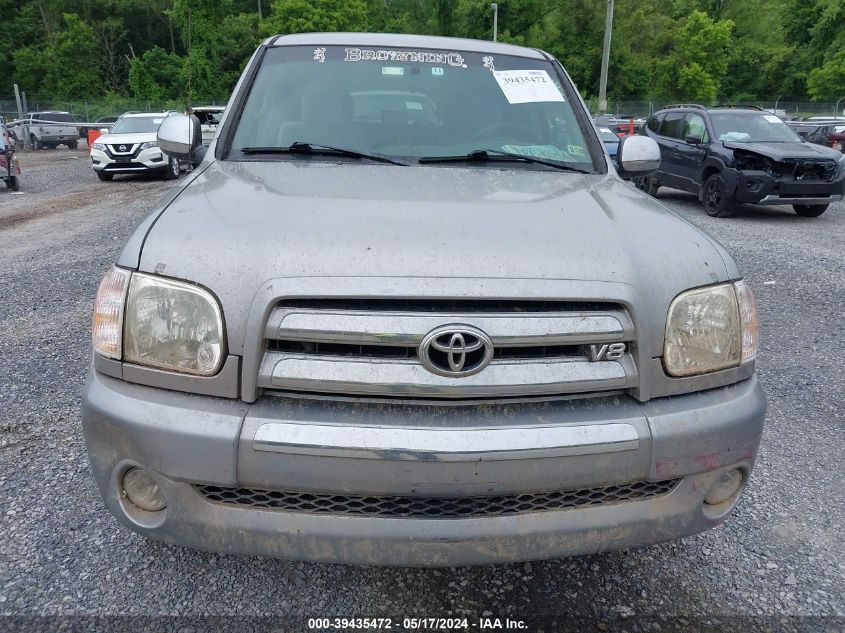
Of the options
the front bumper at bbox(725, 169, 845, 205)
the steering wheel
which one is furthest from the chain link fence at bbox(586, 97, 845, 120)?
the steering wheel

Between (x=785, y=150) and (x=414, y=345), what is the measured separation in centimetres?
1033

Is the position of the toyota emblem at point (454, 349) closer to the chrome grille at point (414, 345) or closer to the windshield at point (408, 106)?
the chrome grille at point (414, 345)

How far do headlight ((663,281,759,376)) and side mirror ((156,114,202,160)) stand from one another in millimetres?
2326

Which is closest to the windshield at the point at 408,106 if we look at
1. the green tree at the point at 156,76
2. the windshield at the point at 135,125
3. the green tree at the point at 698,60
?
the windshield at the point at 135,125

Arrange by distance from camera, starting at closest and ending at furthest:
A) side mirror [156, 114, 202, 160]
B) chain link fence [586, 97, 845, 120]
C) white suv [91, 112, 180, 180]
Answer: side mirror [156, 114, 202, 160] → white suv [91, 112, 180, 180] → chain link fence [586, 97, 845, 120]

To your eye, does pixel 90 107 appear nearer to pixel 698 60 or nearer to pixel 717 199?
pixel 717 199

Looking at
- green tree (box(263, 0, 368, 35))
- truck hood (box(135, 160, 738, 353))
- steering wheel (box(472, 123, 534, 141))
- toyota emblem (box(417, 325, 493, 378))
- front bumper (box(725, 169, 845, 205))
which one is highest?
green tree (box(263, 0, 368, 35))

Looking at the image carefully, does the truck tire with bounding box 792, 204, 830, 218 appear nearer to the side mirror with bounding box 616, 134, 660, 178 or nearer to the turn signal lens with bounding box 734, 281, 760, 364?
the side mirror with bounding box 616, 134, 660, 178

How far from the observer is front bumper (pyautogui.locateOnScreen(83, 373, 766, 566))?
165 centimetres

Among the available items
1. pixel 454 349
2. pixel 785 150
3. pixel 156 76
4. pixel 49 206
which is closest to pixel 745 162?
pixel 785 150

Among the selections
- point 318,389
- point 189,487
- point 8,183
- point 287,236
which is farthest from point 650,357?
point 8,183

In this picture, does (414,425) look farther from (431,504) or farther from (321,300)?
(321,300)

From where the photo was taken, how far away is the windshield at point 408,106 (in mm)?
2852

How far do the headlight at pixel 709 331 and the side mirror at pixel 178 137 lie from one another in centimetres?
233
